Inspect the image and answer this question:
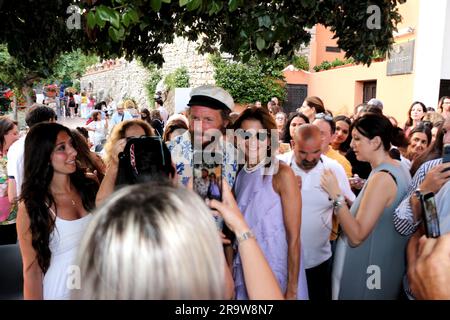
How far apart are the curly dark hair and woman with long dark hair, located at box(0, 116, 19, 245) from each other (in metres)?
0.46

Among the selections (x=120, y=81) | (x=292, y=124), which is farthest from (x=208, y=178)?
(x=120, y=81)

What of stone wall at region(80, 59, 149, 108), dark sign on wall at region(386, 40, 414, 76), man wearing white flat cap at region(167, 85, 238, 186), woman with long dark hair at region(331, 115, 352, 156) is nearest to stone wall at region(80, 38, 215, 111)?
stone wall at region(80, 59, 149, 108)

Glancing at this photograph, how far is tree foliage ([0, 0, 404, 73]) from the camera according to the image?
2070 millimetres

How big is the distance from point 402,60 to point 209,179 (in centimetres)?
1032

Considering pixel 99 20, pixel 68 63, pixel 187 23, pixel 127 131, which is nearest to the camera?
pixel 99 20

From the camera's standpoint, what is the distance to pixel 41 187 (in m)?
2.07

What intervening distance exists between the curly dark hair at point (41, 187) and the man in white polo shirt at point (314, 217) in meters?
1.45

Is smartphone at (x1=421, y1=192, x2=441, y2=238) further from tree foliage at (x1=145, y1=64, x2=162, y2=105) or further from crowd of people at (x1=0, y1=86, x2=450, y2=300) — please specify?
tree foliage at (x1=145, y1=64, x2=162, y2=105)

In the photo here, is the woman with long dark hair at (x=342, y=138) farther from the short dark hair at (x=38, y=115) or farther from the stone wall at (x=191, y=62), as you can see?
the stone wall at (x=191, y=62)

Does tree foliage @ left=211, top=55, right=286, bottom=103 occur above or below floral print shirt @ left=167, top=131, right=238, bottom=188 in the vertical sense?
above

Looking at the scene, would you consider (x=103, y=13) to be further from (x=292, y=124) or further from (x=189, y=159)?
(x=292, y=124)
